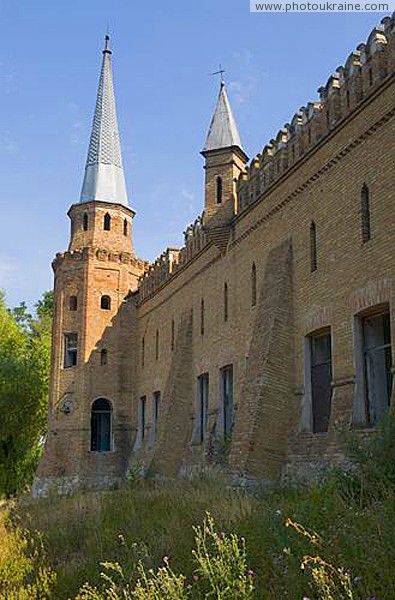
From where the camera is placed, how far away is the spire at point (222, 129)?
70.0ft

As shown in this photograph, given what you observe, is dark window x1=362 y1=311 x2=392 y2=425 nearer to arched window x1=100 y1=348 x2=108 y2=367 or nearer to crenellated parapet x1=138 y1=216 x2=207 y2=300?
crenellated parapet x1=138 y1=216 x2=207 y2=300

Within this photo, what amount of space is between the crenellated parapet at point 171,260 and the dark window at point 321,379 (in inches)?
292

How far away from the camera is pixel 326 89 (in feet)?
50.8

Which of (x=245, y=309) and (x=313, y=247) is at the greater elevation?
(x=313, y=247)

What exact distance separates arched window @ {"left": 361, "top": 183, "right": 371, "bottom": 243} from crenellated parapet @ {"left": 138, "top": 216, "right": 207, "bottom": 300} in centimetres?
857

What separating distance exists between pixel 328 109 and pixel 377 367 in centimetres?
575

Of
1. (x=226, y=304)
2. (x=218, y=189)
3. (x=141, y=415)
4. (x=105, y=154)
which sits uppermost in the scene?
(x=105, y=154)

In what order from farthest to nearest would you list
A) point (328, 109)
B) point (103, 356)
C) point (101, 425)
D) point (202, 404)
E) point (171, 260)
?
point (103, 356) → point (101, 425) → point (171, 260) → point (202, 404) → point (328, 109)

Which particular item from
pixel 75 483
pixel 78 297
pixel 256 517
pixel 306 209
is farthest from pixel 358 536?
pixel 78 297

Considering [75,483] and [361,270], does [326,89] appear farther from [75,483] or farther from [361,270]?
[75,483]

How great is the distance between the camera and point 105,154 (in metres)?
34.0

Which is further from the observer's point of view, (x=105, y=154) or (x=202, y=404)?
(x=105, y=154)

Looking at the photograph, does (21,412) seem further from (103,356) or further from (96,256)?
(96,256)

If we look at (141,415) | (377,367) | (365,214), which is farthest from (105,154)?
(377,367)
